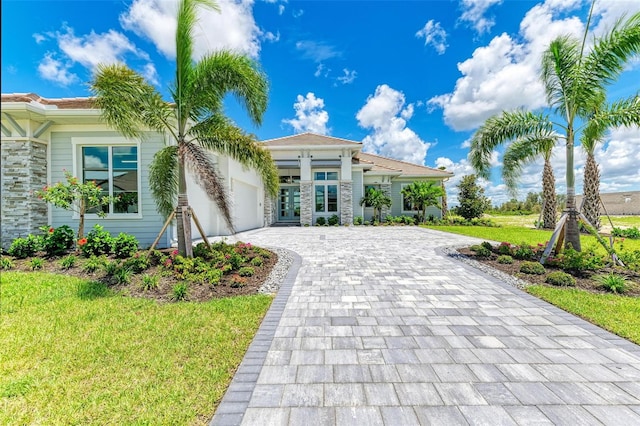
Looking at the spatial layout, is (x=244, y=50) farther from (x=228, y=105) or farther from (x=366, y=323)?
(x=366, y=323)

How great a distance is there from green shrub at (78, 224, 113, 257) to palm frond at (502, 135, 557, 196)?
12014 mm

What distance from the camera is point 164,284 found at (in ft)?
18.7

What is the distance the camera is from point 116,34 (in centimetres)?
755

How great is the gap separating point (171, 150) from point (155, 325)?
15.1 feet

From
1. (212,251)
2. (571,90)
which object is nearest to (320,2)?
(571,90)

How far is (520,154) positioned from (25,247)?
14.7m

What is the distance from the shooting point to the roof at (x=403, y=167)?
23.2 m

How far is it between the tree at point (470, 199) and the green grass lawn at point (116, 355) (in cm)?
2213

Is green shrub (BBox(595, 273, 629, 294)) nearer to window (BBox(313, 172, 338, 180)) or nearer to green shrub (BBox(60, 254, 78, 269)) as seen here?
green shrub (BBox(60, 254, 78, 269))

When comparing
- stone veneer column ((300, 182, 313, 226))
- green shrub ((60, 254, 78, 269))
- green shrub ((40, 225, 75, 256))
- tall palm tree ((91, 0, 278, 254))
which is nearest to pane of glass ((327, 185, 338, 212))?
stone veneer column ((300, 182, 313, 226))

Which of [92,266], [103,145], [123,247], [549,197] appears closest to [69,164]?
[103,145]

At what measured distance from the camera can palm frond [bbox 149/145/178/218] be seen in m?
7.05

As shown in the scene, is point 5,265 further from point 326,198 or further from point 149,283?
point 326,198

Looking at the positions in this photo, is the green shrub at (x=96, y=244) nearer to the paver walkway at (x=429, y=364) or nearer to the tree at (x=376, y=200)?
the paver walkway at (x=429, y=364)
